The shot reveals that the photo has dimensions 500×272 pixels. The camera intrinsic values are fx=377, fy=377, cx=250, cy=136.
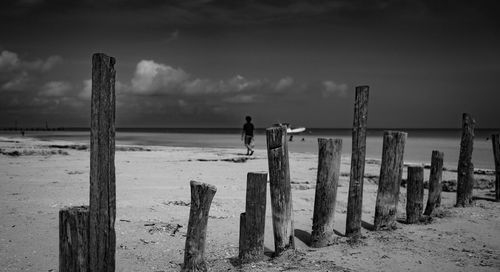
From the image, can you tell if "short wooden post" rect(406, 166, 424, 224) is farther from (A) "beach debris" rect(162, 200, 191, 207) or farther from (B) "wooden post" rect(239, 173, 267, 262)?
(A) "beach debris" rect(162, 200, 191, 207)

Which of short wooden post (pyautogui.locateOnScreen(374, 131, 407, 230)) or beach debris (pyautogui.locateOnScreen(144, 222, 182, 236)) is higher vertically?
short wooden post (pyautogui.locateOnScreen(374, 131, 407, 230))

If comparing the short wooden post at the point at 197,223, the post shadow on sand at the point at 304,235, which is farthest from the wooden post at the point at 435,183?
the short wooden post at the point at 197,223

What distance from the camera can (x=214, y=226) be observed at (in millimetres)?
6512

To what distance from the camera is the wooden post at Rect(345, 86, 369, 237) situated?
5.96 m

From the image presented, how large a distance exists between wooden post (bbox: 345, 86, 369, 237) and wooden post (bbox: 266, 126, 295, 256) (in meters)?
1.37

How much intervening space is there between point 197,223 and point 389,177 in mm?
3609

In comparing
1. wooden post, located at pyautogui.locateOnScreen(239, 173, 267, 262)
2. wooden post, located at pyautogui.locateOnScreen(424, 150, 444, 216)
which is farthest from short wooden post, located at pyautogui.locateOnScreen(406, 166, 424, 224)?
wooden post, located at pyautogui.locateOnScreen(239, 173, 267, 262)

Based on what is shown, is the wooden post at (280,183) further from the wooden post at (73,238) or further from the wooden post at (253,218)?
the wooden post at (73,238)

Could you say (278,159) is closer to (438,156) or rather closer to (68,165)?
(438,156)

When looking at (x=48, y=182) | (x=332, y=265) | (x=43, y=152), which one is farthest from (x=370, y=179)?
(x=43, y=152)

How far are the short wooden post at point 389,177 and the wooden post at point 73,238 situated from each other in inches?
187

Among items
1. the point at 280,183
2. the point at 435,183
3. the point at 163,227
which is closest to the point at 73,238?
the point at 280,183

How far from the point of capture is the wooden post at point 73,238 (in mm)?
3451

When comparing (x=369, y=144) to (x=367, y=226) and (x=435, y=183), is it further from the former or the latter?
(x=367, y=226)
